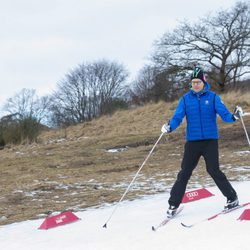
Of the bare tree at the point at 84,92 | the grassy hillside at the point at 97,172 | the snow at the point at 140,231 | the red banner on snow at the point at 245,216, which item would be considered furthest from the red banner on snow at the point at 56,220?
the bare tree at the point at 84,92

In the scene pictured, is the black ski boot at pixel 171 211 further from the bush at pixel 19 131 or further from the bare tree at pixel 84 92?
the bare tree at pixel 84 92

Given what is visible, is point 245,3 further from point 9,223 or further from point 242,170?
point 9,223

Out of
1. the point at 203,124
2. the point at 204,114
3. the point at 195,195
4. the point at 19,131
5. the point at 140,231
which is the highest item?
the point at 19,131

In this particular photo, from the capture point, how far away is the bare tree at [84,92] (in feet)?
226

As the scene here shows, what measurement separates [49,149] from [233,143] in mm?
8873

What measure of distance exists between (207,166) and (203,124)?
1.80 ft

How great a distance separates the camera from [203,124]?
5.62 m

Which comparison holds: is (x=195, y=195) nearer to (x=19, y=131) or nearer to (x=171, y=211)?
(x=171, y=211)

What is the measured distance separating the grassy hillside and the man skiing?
2.60 meters

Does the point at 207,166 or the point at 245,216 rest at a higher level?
the point at 207,166

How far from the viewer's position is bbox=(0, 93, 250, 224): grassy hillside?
8.32 metres

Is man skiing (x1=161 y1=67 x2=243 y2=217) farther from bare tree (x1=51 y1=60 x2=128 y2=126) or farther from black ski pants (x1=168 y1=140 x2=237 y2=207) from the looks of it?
bare tree (x1=51 y1=60 x2=128 y2=126)

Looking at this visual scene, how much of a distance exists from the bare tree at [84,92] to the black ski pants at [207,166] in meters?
62.1

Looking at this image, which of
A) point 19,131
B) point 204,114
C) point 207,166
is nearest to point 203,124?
point 204,114
